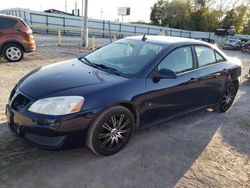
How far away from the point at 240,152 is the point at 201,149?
1.96ft

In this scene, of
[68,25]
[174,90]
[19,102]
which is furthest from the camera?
[68,25]

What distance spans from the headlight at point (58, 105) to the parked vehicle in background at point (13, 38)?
6.91 meters

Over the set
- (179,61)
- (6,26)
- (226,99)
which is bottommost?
(226,99)

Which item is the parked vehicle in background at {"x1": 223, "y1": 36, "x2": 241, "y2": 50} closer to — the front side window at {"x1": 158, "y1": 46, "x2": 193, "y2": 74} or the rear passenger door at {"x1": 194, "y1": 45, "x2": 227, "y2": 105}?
the rear passenger door at {"x1": 194, "y1": 45, "x2": 227, "y2": 105}

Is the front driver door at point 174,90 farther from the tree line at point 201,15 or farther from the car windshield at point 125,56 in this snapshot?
the tree line at point 201,15

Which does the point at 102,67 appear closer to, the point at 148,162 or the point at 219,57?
the point at 148,162

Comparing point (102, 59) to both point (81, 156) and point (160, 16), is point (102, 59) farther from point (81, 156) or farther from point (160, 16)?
point (160, 16)

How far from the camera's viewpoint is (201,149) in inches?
158

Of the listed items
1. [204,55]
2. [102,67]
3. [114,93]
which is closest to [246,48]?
[204,55]

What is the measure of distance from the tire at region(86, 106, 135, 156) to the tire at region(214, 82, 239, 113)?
2.49 meters

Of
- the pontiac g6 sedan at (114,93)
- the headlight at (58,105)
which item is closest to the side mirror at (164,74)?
the pontiac g6 sedan at (114,93)

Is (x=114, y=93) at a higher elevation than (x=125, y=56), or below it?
below

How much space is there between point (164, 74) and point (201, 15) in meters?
45.7

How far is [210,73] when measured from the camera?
4.82m
